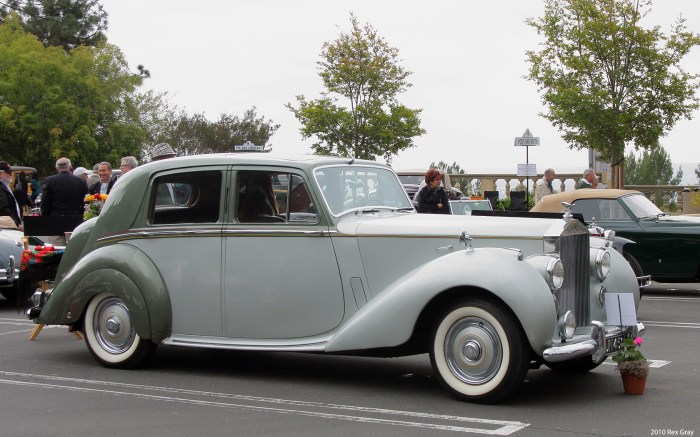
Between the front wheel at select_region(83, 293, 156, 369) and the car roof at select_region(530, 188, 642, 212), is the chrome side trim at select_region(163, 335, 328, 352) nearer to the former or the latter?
the front wheel at select_region(83, 293, 156, 369)

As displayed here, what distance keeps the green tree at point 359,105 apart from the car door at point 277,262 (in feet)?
88.3

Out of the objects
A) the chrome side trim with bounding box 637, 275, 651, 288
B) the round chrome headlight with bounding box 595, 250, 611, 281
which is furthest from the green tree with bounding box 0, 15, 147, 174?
the round chrome headlight with bounding box 595, 250, 611, 281

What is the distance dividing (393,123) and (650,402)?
2903 cm

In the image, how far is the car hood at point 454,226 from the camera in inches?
271

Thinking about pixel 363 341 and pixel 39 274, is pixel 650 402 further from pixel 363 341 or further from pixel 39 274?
pixel 39 274

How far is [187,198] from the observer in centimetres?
784

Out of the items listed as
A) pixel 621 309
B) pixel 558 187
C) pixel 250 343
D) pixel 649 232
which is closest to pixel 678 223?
pixel 649 232

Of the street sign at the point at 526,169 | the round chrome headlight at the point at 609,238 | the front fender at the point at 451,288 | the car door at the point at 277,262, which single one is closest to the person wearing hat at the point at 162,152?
the car door at the point at 277,262

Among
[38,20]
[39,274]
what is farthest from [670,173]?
[39,274]

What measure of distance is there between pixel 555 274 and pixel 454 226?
34.5 inches

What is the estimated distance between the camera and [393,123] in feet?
115

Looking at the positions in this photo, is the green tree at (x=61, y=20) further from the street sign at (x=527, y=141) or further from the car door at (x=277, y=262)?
the car door at (x=277, y=262)

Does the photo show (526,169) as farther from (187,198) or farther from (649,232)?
(187,198)

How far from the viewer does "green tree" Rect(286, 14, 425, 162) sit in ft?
113
